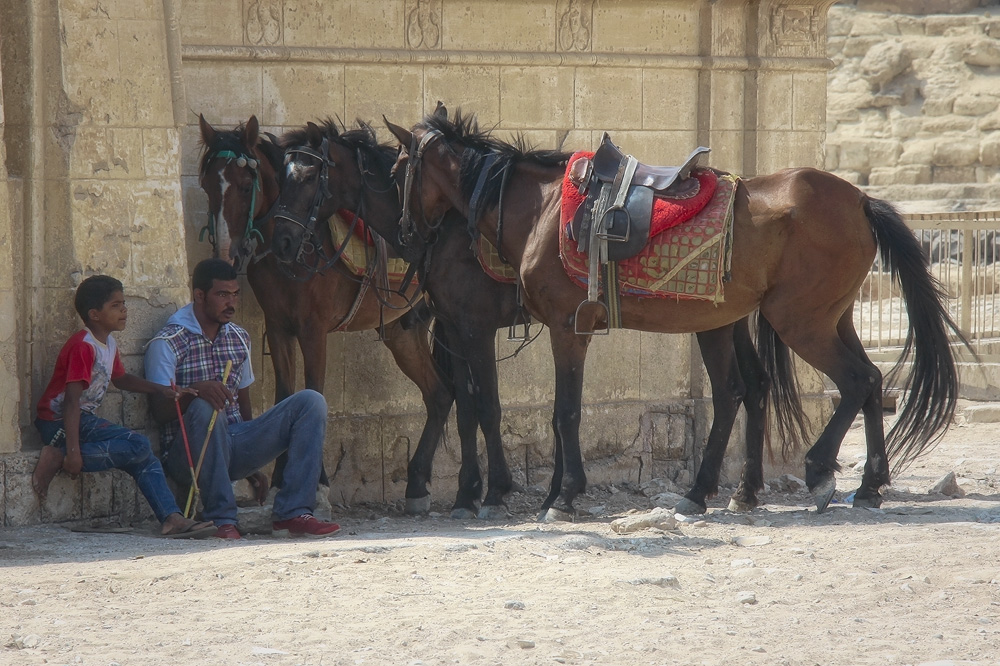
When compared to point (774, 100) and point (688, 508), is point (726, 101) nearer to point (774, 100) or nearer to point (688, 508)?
point (774, 100)

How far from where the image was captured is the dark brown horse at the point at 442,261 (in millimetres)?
7105

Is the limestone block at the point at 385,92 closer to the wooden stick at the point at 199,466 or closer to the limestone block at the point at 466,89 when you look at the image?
the limestone block at the point at 466,89

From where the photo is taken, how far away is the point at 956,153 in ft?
69.8

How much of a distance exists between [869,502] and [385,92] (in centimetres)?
372

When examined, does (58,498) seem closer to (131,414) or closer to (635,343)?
(131,414)

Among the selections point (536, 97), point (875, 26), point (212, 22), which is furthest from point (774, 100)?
point (875, 26)

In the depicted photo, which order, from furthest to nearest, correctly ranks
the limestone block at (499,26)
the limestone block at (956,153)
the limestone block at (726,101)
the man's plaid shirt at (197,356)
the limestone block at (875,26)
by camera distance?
the limestone block at (875,26) < the limestone block at (956,153) < the limestone block at (726,101) < the limestone block at (499,26) < the man's plaid shirt at (197,356)

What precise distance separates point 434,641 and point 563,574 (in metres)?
0.95

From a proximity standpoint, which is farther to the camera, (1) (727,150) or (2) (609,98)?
(1) (727,150)

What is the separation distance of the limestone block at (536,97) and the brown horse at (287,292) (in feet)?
4.95

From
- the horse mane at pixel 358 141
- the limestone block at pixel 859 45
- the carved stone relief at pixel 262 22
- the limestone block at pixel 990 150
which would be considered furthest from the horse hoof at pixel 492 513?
the limestone block at pixel 859 45

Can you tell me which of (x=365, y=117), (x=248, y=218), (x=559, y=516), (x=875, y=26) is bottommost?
(x=559, y=516)

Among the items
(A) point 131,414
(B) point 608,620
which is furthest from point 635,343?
(B) point 608,620

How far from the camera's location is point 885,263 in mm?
6812
